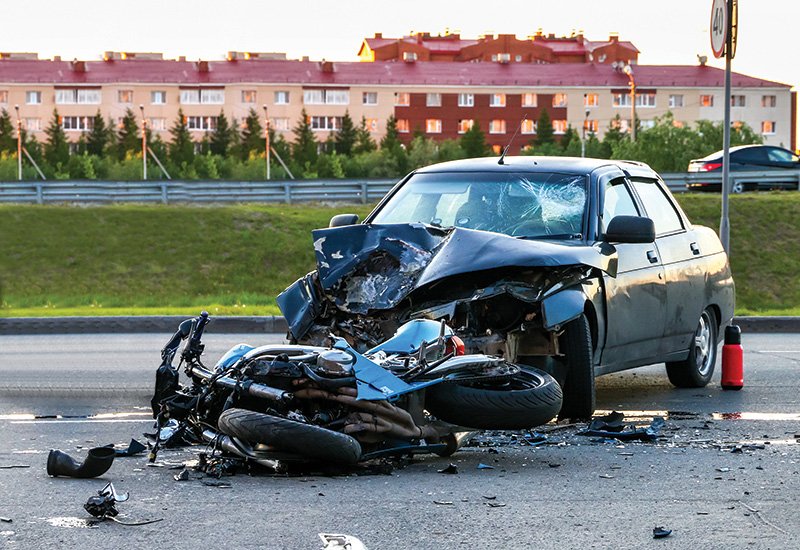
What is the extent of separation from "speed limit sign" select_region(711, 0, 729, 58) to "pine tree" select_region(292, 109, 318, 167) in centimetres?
8664

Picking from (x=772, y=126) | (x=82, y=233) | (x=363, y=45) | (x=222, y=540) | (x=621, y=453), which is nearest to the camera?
(x=222, y=540)

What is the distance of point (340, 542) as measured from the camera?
17.2 feet

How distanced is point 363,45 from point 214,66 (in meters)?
31.3

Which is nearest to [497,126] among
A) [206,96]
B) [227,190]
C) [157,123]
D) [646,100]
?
[646,100]

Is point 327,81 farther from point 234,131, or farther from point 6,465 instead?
point 6,465

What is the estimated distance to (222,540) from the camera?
534 cm

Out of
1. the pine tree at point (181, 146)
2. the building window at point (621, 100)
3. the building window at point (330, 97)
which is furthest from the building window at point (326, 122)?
the building window at point (621, 100)

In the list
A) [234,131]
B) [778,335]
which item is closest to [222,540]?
[778,335]

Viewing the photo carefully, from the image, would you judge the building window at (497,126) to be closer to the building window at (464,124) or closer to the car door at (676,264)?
the building window at (464,124)

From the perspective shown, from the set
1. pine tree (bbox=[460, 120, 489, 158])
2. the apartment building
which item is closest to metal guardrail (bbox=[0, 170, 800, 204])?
pine tree (bbox=[460, 120, 489, 158])

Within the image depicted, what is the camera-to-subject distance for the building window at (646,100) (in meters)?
133

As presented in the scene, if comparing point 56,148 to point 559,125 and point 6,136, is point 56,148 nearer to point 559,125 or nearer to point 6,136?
point 6,136

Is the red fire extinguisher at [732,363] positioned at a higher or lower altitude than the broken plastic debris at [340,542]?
lower

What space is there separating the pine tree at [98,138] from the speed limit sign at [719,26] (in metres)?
101
